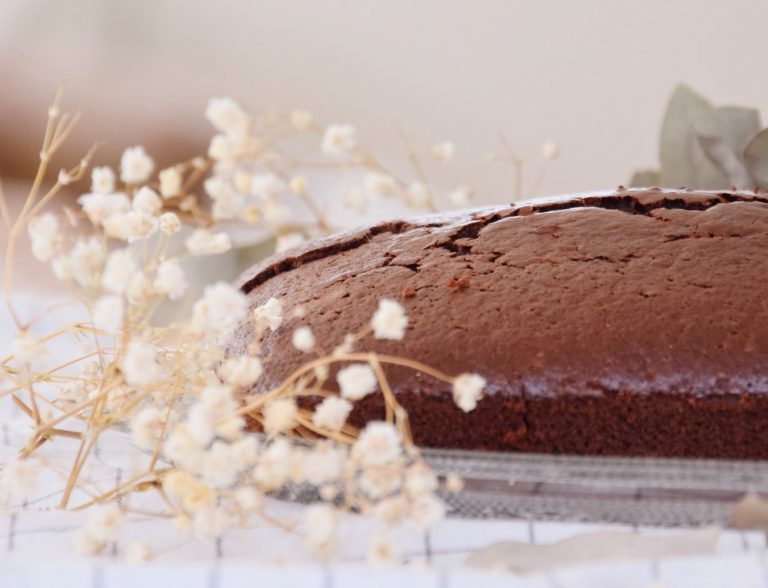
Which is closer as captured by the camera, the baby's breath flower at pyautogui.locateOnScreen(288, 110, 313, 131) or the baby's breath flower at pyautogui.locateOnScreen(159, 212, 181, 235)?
the baby's breath flower at pyautogui.locateOnScreen(159, 212, 181, 235)

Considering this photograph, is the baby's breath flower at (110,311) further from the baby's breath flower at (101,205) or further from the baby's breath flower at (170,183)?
the baby's breath flower at (170,183)

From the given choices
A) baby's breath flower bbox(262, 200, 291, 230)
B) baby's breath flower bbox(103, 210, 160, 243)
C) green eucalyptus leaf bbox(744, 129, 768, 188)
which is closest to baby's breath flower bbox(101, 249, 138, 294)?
baby's breath flower bbox(103, 210, 160, 243)

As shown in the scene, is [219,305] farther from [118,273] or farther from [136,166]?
[136,166]

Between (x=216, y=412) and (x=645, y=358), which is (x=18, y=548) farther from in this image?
(x=645, y=358)

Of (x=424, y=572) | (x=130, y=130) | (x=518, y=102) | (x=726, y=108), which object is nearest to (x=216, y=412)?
(x=424, y=572)

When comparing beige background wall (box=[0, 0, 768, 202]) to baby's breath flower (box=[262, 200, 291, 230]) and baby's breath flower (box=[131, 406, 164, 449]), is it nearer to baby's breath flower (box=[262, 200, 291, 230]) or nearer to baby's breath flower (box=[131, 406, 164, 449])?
baby's breath flower (box=[262, 200, 291, 230])

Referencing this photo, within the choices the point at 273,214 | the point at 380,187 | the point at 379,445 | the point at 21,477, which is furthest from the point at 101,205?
the point at 380,187
